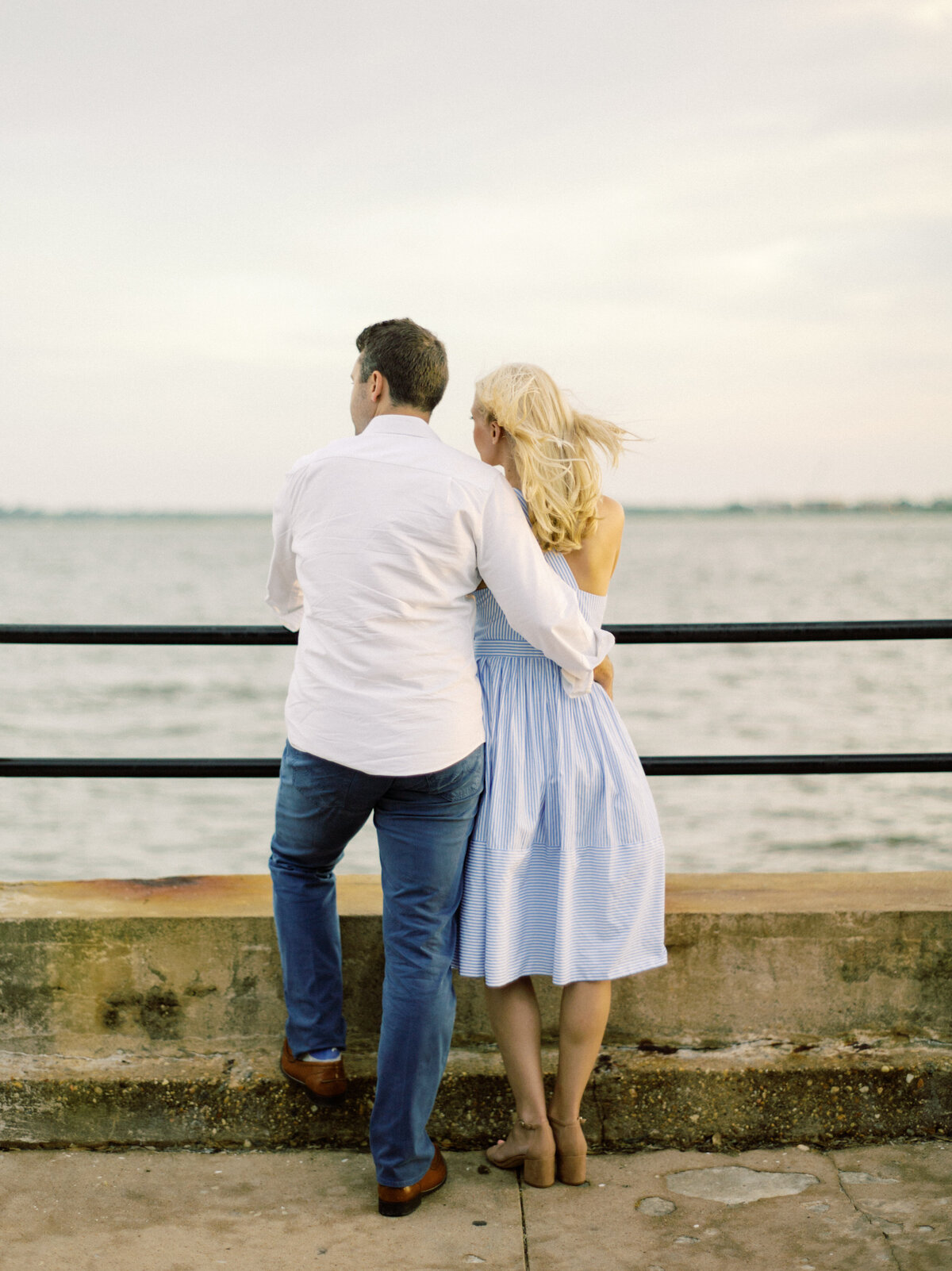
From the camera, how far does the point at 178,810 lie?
1288cm

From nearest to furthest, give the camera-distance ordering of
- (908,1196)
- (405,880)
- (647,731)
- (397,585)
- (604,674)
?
1. (397,585)
2. (405,880)
3. (908,1196)
4. (604,674)
5. (647,731)

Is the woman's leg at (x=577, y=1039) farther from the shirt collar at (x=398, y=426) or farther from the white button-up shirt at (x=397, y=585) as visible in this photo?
the shirt collar at (x=398, y=426)

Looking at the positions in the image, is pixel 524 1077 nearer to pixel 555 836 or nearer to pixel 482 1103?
pixel 482 1103

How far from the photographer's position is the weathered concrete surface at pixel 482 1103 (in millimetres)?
2613

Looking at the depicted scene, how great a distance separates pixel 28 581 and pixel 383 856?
4895cm

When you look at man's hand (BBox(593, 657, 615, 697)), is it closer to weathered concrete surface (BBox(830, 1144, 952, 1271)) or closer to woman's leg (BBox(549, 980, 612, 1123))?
woman's leg (BBox(549, 980, 612, 1123))

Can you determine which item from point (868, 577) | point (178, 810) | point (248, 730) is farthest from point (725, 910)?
point (868, 577)

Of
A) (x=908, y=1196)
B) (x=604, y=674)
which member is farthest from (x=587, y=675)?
(x=908, y=1196)

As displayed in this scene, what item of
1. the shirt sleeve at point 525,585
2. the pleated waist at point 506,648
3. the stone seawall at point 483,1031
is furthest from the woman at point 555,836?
the stone seawall at point 483,1031

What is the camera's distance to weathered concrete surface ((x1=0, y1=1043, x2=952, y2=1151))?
8.57 ft

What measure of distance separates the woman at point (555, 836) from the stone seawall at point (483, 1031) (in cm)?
26

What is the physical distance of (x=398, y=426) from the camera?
2.18 m

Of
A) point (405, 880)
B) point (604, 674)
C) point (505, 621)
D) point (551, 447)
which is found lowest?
point (405, 880)

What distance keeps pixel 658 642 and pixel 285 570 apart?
0.96m
